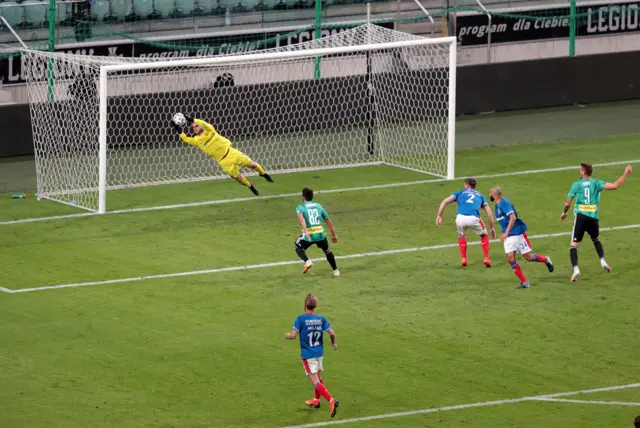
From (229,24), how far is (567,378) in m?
21.4

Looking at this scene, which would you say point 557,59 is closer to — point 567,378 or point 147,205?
point 147,205

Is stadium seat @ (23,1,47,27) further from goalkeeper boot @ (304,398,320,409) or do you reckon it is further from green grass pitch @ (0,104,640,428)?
goalkeeper boot @ (304,398,320,409)

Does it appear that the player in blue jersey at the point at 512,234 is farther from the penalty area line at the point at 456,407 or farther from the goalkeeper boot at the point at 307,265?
the penalty area line at the point at 456,407

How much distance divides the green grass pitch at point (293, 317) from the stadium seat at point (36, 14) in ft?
24.6

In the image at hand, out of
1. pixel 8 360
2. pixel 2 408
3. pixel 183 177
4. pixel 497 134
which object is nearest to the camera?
pixel 2 408

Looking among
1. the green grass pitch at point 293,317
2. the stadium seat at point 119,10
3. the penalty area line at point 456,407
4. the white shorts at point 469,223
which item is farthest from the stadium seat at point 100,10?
the penalty area line at point 456,407

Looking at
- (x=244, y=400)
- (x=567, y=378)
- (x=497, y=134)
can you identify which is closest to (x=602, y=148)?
(x=497, y=134)

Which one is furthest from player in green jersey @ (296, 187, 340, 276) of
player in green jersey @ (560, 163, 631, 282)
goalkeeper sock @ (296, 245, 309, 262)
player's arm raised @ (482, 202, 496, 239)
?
player in green jersey @ (560, 163, 631, 282)

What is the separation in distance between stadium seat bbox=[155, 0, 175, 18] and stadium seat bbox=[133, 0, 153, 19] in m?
0.19

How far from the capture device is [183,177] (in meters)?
30.1

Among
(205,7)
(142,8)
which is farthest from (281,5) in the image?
(142,8)

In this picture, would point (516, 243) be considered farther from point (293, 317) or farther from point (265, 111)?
Answer: point (265, 111)

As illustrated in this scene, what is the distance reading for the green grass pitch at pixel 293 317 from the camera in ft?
54.5

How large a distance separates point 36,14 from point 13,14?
59 centimetres
